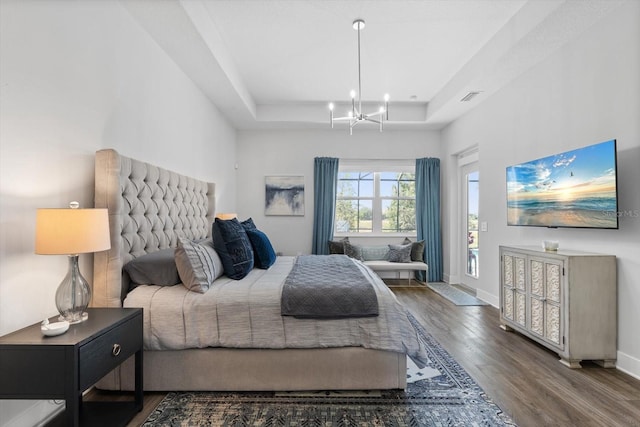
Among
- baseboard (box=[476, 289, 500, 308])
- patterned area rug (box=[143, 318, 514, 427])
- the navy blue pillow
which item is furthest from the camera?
baseboard (box=[476, 289, 500, 308])

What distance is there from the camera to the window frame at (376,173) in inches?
226

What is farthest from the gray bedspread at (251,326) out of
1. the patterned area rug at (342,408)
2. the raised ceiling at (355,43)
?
the raised ceiling at (355,43)

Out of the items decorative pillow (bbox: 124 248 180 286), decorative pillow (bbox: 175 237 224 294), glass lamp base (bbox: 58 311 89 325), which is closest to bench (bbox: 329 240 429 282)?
decorative pillow (bbox: 175 237 224 294)

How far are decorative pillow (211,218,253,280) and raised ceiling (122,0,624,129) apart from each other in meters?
1.64

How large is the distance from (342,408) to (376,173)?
14.6ft

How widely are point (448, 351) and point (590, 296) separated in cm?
114

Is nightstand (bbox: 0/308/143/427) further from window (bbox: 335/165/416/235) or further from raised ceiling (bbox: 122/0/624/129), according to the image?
window (bbox: 335/165/416/235)

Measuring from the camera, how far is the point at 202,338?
2.03 meters

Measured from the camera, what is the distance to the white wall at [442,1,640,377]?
2.33 m

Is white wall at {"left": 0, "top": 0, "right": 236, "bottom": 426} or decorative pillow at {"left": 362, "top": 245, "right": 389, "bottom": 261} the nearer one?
white wall at {"left": 0, "top": 0, "right": 236, "bottom": 426}

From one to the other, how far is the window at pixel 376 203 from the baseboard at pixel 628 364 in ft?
11.7

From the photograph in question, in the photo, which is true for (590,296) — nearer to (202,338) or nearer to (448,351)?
(448,351)

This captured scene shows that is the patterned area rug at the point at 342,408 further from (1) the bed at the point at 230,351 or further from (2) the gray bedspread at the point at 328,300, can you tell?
(2) the gray bedspread at the point at 328,300

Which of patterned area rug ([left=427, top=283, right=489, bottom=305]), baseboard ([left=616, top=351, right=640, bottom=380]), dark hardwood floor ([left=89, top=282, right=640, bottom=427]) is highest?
baseboard ([left=616, top=351, right=640, bottom=380])
